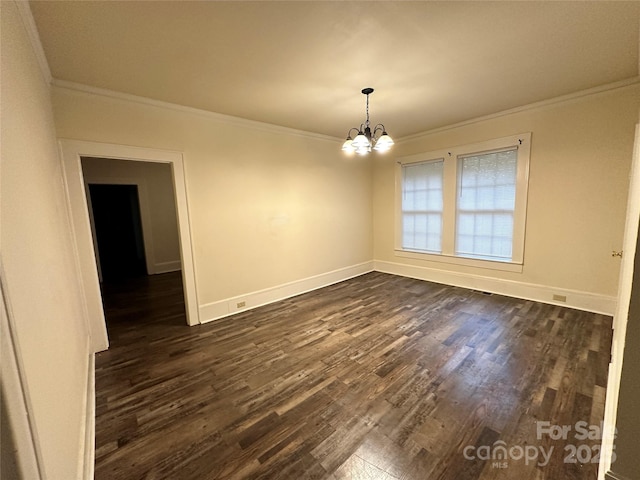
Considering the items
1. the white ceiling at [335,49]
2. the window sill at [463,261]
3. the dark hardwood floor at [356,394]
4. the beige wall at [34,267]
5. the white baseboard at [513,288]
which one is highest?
the white ceiling at [335,49]

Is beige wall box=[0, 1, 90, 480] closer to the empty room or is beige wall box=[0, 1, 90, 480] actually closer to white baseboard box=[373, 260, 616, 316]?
the empty room

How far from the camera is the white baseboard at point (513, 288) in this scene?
3285 mm

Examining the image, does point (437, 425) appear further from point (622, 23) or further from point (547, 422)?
point (622, 23)

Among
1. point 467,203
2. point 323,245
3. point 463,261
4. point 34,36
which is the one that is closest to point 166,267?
point 323,245

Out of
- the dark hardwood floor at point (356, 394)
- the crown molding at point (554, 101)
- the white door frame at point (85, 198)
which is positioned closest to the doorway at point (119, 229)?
the dark hardwood floor at point (356, 394)

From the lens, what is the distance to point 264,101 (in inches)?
121

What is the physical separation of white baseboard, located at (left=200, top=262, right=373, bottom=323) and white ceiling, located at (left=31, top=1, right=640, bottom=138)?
2492mm

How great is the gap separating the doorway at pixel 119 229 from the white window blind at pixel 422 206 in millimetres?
5806

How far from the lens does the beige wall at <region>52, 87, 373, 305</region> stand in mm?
2801

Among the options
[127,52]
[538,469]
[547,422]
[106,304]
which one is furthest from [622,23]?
[106,304]

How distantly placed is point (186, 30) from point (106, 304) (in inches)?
164

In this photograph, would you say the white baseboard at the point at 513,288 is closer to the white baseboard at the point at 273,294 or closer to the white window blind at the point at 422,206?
the white window blind at the point at 422,206

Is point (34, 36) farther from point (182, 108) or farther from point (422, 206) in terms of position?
point (422, 206)

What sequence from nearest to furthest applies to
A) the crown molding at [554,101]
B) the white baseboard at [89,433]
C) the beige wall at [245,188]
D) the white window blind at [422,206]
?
1. the white baseboard at [89,433]
2. the beige wall at [245,188]
3. the crown molding at [554,101]
4. the white window blind at [422,206]
